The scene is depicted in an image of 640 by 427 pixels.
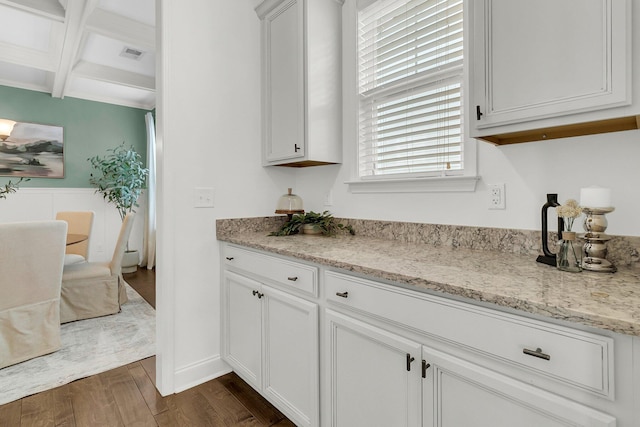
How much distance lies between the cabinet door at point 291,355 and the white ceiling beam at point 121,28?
119 inches

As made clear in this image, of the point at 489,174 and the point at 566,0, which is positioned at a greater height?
the point at 566,0

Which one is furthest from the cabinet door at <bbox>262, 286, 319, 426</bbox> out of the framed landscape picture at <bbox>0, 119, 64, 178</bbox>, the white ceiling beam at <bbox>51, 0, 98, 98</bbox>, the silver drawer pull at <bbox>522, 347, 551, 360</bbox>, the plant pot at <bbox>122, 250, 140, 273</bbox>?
the framed landscape picture at <bbox>0, 119, 64, 178</bbox>

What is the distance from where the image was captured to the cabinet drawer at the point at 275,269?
1.50m

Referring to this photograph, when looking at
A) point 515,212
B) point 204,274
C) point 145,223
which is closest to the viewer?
point 515,212

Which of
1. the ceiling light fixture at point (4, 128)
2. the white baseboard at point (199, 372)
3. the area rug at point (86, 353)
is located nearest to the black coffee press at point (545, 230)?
the white baseboard at point (199, 372)

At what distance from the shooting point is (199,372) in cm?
211

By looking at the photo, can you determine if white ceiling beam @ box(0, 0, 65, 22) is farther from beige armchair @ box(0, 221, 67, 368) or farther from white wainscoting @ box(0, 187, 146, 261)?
white wainscoting @ box(0, 187, 146, 261)

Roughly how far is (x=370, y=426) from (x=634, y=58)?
4.88ft

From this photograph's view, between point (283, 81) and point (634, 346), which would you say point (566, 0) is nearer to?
point (634, 346)

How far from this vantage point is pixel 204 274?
215cm

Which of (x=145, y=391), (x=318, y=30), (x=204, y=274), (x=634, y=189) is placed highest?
(x=318, y=30)

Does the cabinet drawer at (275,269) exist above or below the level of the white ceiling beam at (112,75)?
below

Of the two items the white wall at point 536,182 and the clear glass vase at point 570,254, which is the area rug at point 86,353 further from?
the clear glass vase at point 570,254

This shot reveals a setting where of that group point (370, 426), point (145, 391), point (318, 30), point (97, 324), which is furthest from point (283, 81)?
point (97, 324)
